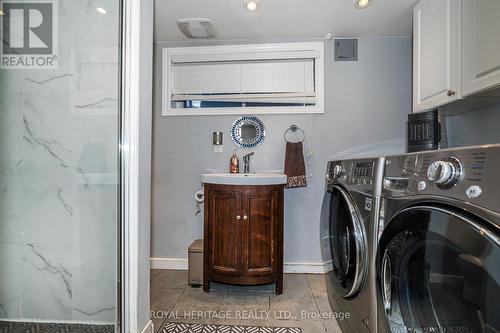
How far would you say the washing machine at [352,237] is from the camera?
1.11 meters

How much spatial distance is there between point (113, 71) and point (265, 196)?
1.20m

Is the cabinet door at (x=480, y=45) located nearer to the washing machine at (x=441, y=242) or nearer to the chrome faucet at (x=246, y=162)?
the washing machine at (x=441, y=242)

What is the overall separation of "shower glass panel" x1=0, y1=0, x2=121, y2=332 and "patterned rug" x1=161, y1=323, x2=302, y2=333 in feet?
1.28

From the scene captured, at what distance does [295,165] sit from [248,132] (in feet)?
1.73

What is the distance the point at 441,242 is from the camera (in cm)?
72

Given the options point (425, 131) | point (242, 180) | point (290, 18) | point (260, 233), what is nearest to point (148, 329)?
point (260, 233)

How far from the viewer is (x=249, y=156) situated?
2420mm

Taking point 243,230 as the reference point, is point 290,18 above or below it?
above

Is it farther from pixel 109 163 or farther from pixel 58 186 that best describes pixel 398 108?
pixel 58 186

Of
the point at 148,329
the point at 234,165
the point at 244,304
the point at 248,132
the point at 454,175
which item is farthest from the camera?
the point at 248,132

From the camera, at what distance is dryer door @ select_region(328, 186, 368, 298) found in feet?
3.89

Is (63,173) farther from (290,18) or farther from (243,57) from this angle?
(290,18)

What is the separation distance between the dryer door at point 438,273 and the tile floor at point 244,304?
0.77 m

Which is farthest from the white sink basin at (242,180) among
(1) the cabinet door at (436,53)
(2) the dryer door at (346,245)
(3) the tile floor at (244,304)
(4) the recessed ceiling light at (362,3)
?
(4) the recessed ceiling light at (362,3)
